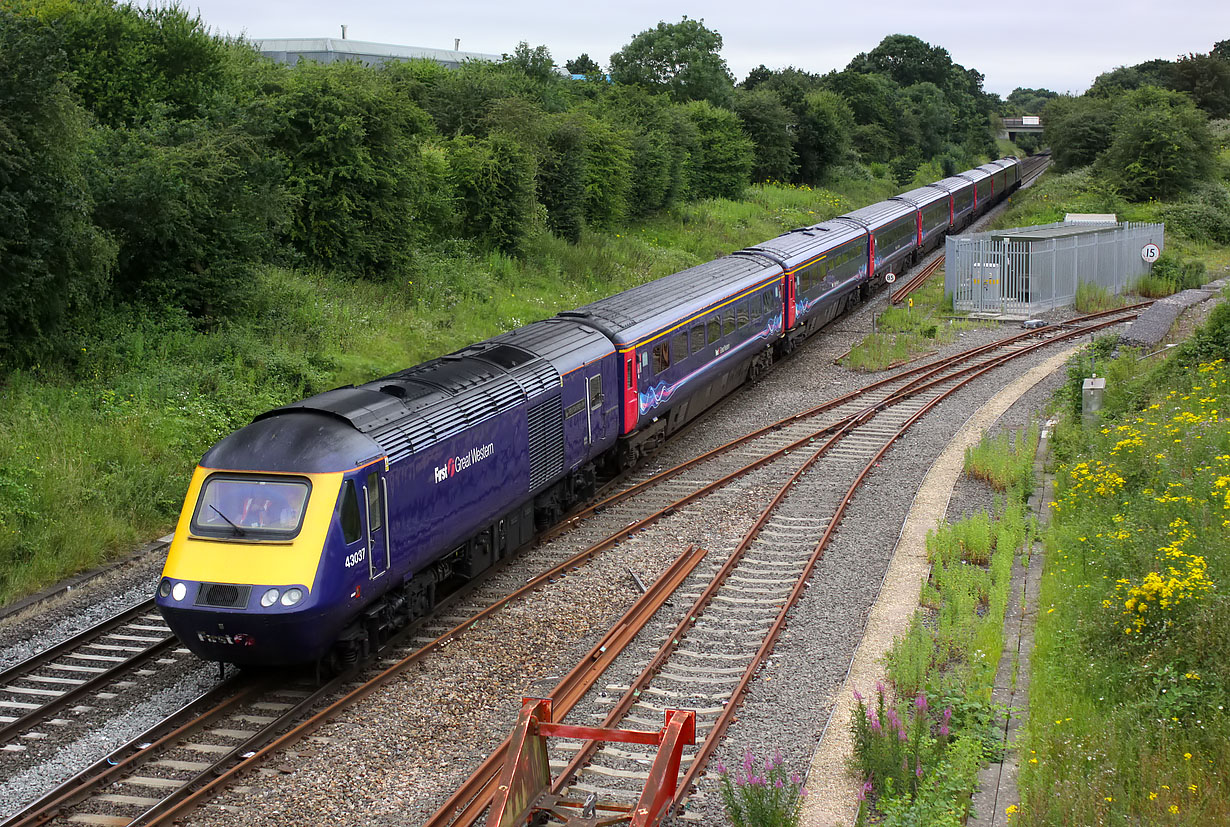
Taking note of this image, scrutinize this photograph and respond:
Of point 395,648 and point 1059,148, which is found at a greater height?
point 1059,148

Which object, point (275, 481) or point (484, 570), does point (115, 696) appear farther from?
point (484, 570)

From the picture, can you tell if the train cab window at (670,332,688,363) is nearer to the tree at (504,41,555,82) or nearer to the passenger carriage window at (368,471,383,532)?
the passenger carriage window at (368,471,383,532)

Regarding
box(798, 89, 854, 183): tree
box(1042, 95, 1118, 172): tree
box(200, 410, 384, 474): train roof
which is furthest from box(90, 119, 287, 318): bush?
box(1042, 95, 1118, 172): tree

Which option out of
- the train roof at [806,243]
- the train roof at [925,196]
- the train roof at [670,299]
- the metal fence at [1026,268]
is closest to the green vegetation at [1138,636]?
the train roof at [670,299]

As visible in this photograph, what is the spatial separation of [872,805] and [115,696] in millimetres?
7486

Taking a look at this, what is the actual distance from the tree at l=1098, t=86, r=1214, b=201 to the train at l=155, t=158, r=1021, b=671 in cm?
3537

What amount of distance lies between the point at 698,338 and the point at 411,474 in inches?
392

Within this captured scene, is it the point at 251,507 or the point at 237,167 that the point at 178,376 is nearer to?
the point at 237,167

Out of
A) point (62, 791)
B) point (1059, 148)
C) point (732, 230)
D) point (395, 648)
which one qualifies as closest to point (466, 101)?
point (732, 230)

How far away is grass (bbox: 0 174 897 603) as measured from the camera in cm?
1421

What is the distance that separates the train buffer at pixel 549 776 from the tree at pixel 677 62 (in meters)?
60.0

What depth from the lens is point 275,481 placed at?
34.6ft

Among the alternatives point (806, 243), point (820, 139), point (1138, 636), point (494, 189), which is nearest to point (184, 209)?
point (494, 189)

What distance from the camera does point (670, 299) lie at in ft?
66.9
